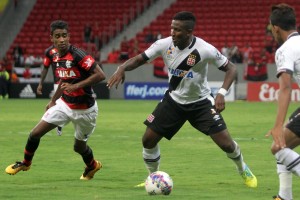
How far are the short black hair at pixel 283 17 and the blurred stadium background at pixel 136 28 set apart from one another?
28.9 metres

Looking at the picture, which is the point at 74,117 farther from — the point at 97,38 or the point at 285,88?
the point at 97,38

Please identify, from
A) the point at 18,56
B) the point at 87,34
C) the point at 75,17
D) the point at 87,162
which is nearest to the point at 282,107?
the point at 87,162

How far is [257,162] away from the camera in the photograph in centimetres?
1374

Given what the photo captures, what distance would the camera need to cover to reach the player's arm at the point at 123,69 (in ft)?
30.8

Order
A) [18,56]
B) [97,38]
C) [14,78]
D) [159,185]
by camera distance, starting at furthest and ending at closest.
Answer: [97,38], [18,56], [14,78], [159,185]

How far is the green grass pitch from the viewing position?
32.9 feet

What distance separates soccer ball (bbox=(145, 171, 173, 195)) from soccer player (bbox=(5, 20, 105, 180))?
1.92m

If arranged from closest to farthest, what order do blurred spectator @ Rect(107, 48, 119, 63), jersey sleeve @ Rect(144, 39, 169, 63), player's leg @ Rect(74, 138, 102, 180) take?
jersey sleeve @ Rect(144, 39, 169, 63), player's leg @ Rect(74, 138, 102, 180), blurred spectator @ Rect(107, 48, 119, 63)

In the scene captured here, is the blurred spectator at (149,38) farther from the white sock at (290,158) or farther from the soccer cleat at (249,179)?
the white sock at (290,158)

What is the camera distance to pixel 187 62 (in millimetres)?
10391

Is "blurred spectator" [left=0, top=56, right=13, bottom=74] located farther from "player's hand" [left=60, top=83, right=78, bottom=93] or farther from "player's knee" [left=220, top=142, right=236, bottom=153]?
"player's knee" [left=220, top=142, right=236, bottom=153]

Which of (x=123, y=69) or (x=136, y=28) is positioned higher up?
(x=123, y=69)

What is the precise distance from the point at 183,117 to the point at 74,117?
159cm

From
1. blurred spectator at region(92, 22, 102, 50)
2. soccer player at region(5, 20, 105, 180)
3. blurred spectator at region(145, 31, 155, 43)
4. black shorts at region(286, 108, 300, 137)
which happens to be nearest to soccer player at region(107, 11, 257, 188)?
soccer player at region(5, 20, 105, 180)
